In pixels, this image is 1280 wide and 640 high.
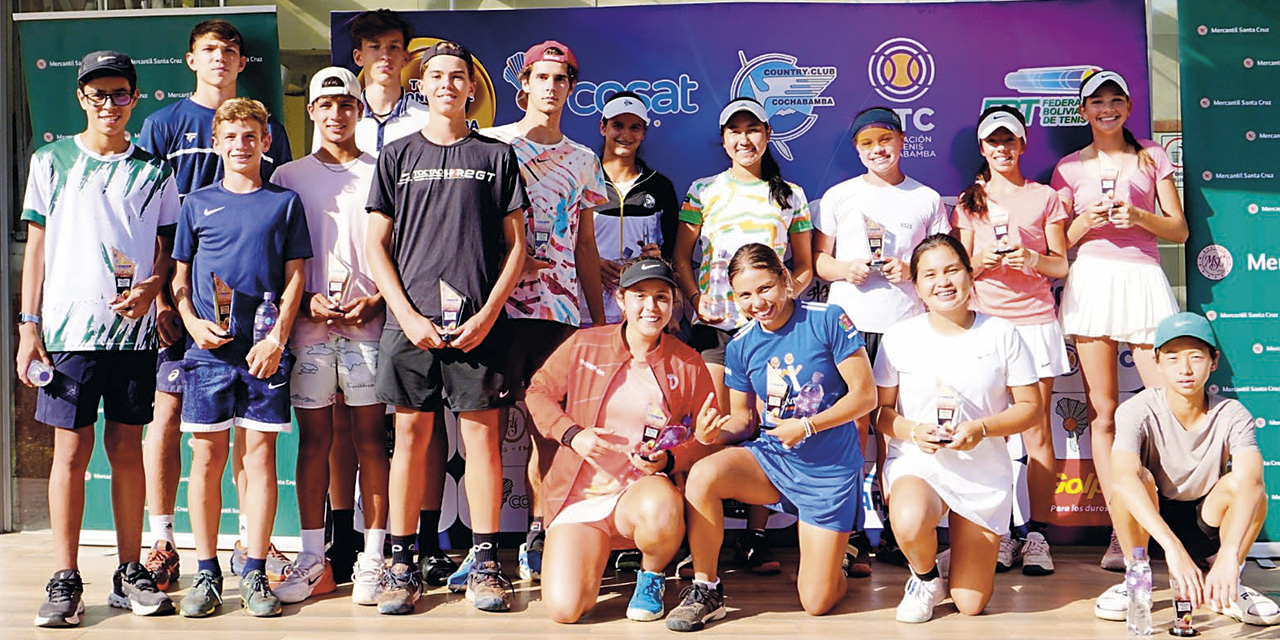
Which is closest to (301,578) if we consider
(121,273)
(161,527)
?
(161,527)

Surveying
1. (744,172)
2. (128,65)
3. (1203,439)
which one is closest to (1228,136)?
(1203,439)

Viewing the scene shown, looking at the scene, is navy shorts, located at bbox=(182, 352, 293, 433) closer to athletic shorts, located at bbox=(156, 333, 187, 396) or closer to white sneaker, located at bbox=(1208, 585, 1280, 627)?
athletic shorts, located at bbox=(156, 333, 187, 396)

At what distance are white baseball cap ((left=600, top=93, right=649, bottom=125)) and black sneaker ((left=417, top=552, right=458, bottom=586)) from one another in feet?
6.30

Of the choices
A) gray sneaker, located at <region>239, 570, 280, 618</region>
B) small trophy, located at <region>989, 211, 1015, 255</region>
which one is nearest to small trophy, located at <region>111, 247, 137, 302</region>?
gray sneaker, located at <region>239, 570, 280, 618</region>

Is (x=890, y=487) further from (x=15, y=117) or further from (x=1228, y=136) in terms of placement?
(x=15, y=117)

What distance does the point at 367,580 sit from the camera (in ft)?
13.5

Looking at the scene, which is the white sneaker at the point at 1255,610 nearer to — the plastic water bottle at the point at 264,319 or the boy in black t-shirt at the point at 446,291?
the boy in black t-shirt at the point at 446,291

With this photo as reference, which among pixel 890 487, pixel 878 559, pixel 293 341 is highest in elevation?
pixel 293 341

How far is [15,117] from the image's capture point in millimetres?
5508

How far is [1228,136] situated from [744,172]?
2.06 metres

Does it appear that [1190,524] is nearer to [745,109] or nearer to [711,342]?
[711,342]

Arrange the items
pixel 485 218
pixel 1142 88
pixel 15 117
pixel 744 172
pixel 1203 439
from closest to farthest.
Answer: pixel 1203 439 < pixel 485 218 < pixel 744 172 < pixel 1142 88 < pixel 15 117

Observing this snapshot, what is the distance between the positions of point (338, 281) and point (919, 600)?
235 cm

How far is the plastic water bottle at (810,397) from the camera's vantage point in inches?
156
